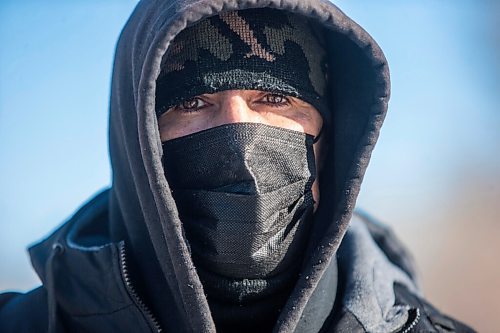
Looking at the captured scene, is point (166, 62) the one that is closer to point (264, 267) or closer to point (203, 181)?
point (203, 181)

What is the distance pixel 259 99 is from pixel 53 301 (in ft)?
3.00

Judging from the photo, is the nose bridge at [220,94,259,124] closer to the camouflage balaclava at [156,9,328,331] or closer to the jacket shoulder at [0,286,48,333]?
the camouflage balaclava at [156,9,328,331]

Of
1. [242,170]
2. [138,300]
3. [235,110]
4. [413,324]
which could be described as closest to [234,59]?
[235,110]

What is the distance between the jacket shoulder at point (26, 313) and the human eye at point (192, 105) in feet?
Result: 2.54

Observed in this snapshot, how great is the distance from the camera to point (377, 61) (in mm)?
2096

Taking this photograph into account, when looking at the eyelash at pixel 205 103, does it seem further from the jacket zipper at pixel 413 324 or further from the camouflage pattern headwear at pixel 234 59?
the jacket zipper at pixel 413 324

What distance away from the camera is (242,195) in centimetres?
192

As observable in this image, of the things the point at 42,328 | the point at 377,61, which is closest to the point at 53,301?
the point at 42,328

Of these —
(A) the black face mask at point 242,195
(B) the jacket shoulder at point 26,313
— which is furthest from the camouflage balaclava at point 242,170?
(B) the jacket shoulder at point 26,313

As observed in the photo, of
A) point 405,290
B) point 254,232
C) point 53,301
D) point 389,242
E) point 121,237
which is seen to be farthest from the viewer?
point 389,242

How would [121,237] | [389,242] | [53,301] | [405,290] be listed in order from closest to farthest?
[53,301]
[121,237]
[405,290]
[389,242]

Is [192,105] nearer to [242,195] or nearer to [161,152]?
[161,152]

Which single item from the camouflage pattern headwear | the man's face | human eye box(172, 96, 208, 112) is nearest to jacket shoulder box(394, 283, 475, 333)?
the man's face

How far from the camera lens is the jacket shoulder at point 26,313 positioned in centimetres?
213
